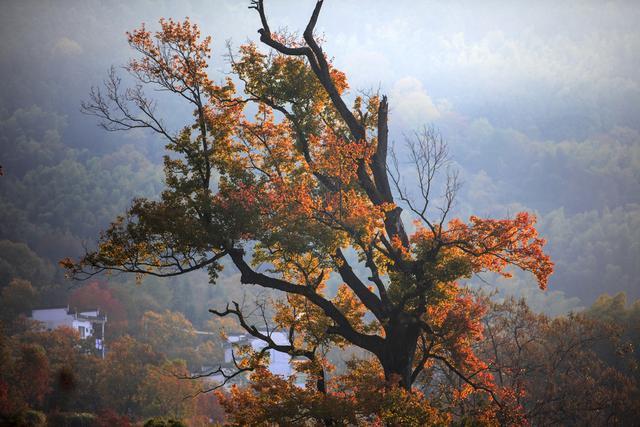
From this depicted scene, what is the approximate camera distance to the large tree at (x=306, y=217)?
18609 millimetres

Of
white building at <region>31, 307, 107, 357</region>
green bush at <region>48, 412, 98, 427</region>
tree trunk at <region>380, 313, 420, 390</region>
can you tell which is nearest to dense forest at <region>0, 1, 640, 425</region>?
green bush at <region>48, 412, 98, 427</region>

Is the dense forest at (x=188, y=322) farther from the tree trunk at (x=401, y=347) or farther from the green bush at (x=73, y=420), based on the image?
the tree trunk at (x=401, y=347)

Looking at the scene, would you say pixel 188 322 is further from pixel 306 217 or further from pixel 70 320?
pixel 306 217

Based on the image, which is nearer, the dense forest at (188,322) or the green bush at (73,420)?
the dense forest at (188,322)

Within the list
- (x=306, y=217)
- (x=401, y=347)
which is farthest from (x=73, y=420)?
(x=306, y=217)

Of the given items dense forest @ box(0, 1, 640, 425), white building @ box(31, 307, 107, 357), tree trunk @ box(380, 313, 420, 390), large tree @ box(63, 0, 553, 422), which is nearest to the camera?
large tree @ box(63, 0, 553, 422)

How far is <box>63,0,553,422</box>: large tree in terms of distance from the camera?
733 inches

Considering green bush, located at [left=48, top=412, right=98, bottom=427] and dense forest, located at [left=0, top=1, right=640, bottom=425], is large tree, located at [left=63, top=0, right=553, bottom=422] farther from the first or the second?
green bush, located at [left=48, top=412, right=98, bottom=427]

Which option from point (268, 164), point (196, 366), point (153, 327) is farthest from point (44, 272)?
point (268, 164)

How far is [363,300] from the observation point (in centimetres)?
2050

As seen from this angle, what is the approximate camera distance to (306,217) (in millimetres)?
18656

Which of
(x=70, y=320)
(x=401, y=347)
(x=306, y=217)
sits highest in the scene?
(x=70, y=320)

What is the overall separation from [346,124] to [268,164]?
2374 mm

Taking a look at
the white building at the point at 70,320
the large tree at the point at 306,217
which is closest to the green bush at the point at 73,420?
the white building at the point at 70,320
